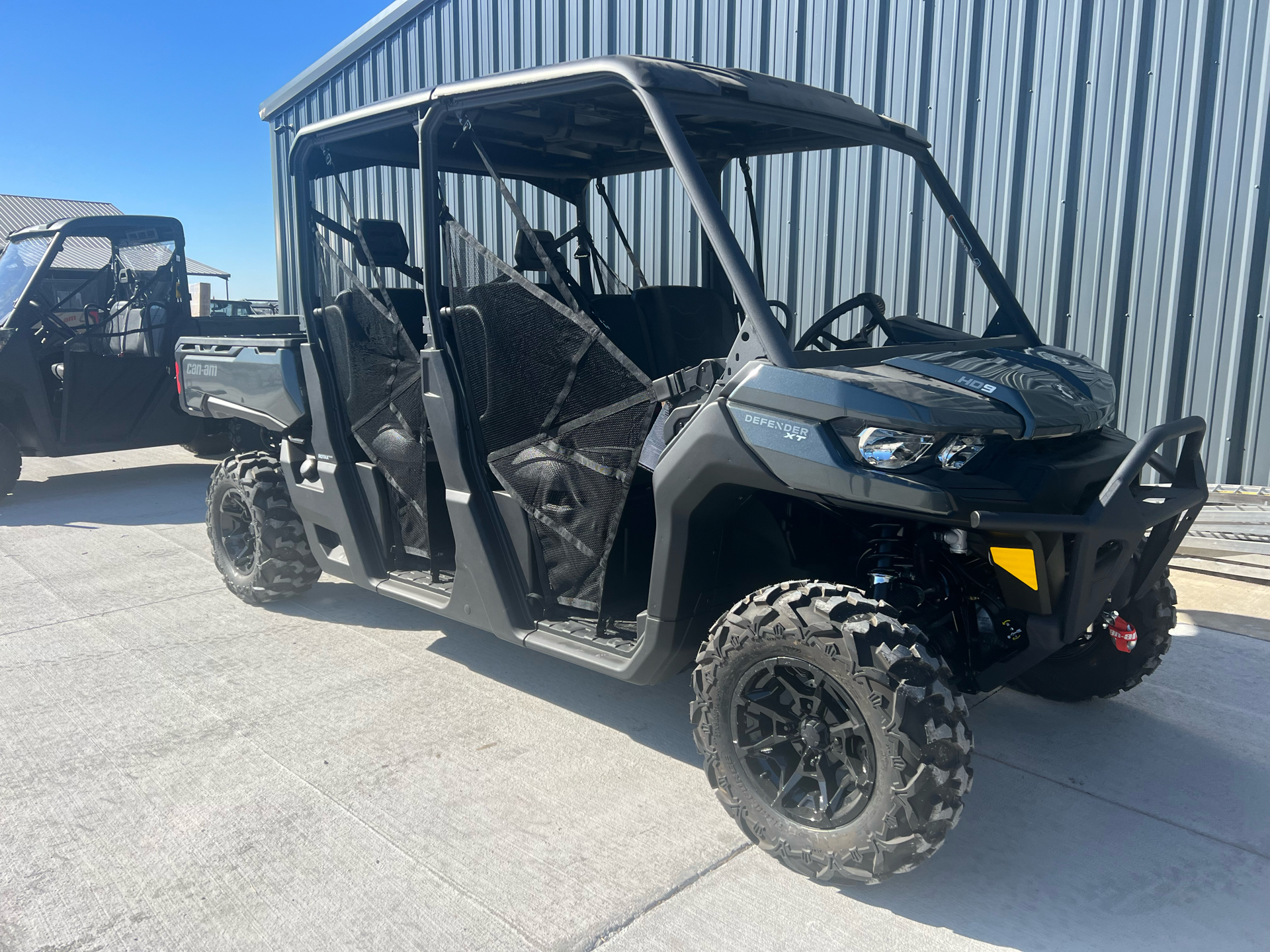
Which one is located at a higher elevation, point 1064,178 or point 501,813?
point 1064,178

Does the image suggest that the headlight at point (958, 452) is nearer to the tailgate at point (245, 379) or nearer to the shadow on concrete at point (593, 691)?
the shadow on concrete at point (593, 691)

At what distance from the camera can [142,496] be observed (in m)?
7.84

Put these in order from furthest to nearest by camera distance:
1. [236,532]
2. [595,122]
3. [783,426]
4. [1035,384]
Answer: [236,532]
[595,122]
[1035,384]
[783,426]

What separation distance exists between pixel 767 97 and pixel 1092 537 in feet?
5.17

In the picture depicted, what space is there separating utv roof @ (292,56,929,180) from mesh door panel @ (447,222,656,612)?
1.66 feet

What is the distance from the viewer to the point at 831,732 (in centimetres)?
235

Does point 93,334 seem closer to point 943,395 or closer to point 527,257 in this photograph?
point 527,257

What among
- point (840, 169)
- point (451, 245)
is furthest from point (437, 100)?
point (840, 169)

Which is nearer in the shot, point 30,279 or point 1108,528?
point 1108,528

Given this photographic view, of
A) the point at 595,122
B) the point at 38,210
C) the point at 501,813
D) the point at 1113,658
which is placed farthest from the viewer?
the point at 38,210

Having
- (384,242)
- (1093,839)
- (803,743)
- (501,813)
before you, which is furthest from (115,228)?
(1093,839)

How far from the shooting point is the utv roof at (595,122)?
2762 millimetres

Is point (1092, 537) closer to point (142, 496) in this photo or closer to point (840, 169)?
point (840, 169)

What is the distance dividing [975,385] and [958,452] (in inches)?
11.1
